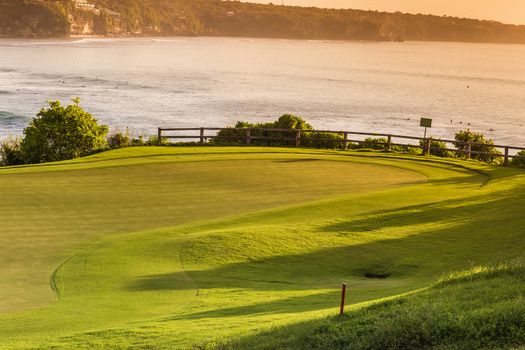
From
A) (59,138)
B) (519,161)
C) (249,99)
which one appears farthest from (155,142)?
(249,99)

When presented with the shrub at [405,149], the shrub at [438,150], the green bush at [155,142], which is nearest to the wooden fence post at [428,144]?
the shrub at [438,150]

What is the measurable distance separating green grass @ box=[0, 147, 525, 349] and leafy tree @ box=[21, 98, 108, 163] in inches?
171

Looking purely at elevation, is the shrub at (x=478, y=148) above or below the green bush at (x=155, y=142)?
above

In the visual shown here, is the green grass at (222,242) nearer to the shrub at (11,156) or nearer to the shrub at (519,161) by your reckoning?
the shrub at (519,161)

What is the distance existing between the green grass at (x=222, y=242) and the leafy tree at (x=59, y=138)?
435 centimetres

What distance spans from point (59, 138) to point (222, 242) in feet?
69.7

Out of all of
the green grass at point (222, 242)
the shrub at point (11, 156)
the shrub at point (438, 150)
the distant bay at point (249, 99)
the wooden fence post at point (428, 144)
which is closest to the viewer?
the green grass at point (222, 242)

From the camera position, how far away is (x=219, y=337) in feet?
45.6

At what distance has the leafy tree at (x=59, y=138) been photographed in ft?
137

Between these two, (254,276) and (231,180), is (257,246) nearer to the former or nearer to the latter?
(254,276)

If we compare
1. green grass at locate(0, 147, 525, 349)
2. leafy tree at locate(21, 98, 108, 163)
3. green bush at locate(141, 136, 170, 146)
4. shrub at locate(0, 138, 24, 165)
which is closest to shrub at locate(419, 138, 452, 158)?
green grass at locate(0, 147, 525, 349)

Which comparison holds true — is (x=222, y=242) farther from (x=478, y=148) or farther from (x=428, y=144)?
(x=478, y=148)

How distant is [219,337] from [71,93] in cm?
11964

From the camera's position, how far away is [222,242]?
2300 cm
